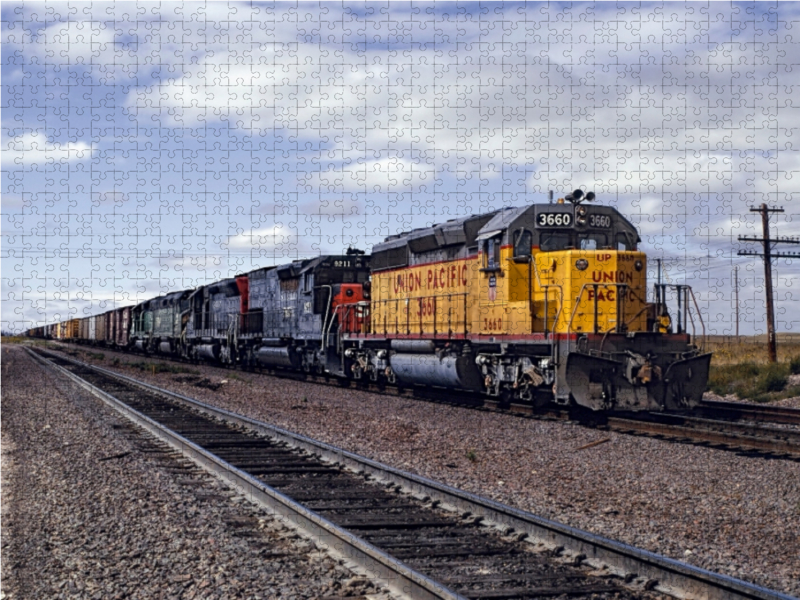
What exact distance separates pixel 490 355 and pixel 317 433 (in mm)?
4300

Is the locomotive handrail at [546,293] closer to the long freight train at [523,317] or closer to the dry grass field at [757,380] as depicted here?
the long freight train at [523,317]

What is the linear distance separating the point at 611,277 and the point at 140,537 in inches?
373

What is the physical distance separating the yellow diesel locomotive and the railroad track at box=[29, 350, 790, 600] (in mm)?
5168

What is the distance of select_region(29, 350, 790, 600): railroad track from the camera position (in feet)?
15.9

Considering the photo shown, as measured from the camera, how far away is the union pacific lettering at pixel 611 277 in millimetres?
13938

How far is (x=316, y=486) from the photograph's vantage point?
8.17 metres

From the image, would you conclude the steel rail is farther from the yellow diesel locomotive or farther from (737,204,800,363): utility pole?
(737,204,800,363): utility pole

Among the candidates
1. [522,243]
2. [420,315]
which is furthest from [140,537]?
[420,315]

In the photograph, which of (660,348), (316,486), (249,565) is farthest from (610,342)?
(249,565)

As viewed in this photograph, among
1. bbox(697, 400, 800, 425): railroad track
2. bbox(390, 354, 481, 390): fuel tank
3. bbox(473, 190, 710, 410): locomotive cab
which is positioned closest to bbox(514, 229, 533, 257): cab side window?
bbox(473, 190, 710, 410): locomotive cab

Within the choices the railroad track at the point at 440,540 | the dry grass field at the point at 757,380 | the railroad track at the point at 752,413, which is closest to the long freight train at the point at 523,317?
the railroad track at the point at 752,413

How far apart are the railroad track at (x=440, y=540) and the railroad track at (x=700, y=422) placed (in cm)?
498

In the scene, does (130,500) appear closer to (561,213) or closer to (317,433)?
(317,433)

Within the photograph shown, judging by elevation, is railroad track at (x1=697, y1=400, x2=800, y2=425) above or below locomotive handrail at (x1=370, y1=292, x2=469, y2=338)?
below
